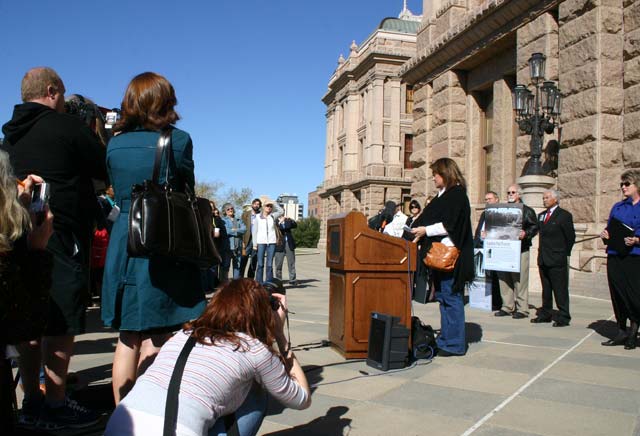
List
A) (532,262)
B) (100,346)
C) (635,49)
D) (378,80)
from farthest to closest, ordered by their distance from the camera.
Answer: (378,80) < (532,262) < (635,49) < (100,346)

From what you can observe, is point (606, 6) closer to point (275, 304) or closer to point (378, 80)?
point (275, 304)

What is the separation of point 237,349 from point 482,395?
2.53 metres

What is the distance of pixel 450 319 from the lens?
565 cm

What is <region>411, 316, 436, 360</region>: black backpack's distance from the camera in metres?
5.46

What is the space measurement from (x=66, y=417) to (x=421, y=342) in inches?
127

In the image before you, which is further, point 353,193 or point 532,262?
point 353,193

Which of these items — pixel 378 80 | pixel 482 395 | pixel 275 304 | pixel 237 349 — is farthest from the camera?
pixel 378 80

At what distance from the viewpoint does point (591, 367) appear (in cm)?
528

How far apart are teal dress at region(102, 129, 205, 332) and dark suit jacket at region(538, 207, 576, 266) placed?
246 inches

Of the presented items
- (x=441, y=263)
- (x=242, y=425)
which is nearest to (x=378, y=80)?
(x=441, y=263)

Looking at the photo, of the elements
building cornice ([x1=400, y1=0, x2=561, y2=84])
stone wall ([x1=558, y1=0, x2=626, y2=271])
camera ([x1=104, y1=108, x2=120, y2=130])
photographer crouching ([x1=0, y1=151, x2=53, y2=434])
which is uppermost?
building cornice ([x1=400, y1=0, x2=561, y2=84])

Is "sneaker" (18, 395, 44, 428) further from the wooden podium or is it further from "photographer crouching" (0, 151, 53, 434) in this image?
the wooden podium

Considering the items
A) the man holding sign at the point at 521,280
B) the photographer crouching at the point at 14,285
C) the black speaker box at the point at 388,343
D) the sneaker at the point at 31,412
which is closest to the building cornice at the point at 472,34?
the man holding sign at the point at 521,280

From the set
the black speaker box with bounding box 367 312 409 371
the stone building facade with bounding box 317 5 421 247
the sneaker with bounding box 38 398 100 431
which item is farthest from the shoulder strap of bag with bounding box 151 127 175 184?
the stone building facade with bounding box 317 5 421 247
